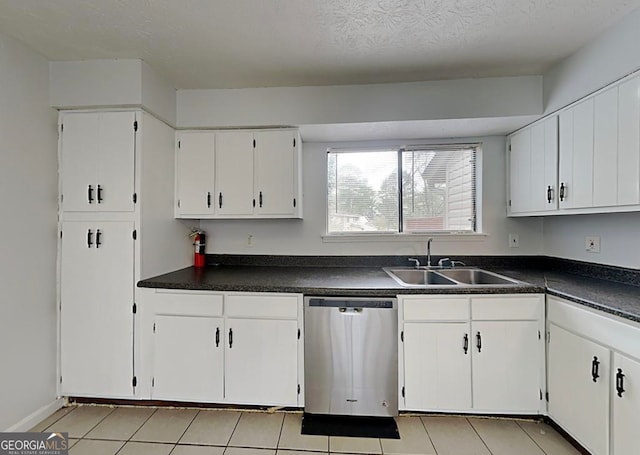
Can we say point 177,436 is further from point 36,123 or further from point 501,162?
point 501,162

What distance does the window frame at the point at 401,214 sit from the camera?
2672 mm

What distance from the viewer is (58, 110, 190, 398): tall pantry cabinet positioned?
2.04 meters

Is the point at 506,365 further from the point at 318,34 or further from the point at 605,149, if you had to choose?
the point at 318,34

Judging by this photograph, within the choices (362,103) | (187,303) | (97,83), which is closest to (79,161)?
(97,83)

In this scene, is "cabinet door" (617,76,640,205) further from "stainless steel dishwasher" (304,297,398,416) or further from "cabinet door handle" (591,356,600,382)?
"stainless steel dishwasher" (304,297,398,416)

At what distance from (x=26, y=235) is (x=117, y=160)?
71 centimetres

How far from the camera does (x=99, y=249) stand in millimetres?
2053

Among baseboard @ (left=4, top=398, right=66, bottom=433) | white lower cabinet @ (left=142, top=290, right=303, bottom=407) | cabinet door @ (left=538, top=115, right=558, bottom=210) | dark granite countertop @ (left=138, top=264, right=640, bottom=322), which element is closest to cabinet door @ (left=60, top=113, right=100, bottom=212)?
dark granite countertop @ (left=138, top=264, right=640, bottom=322)

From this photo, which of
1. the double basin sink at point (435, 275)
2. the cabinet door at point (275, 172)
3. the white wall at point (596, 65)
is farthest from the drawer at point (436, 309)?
the white wall at point (596, 65)

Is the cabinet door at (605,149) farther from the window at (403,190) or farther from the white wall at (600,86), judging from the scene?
the window at (403,190)

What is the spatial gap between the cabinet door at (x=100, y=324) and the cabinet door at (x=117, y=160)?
158 millimetres

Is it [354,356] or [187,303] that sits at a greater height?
[187,303]

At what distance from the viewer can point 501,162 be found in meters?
2.64

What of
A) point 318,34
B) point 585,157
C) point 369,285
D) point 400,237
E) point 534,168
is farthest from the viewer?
point 400,237
